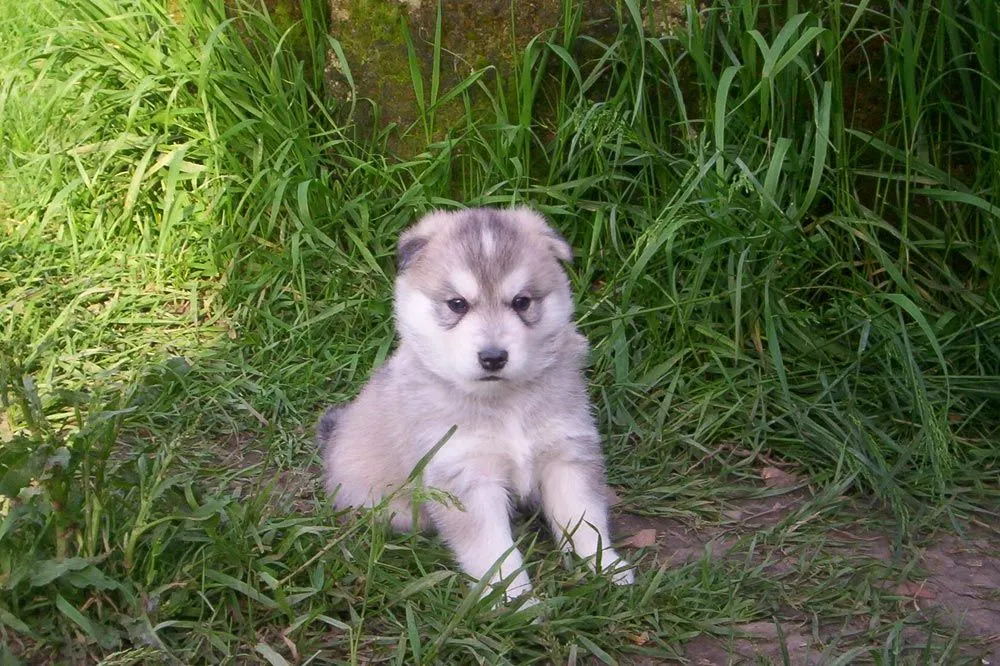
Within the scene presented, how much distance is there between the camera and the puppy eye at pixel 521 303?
3168 mm

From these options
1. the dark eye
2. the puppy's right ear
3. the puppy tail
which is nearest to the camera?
the dark eye

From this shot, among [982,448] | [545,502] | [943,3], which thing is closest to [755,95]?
[943,3]

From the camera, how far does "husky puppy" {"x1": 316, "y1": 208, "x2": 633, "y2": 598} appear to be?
308 centimetres

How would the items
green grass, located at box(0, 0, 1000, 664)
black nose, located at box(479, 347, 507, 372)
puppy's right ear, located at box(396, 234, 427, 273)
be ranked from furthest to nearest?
puppy's right ear, located at box(396, 234, 427, 273) → black nose, located at box(479, 347, 507, 372) → green grass, located at box(0, 0, 1000, 664)

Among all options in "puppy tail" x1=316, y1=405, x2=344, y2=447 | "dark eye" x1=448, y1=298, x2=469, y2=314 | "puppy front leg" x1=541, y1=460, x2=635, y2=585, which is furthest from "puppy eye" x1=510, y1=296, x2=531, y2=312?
"puppy tail" x1=316, y1=405, x2=344, y2=447

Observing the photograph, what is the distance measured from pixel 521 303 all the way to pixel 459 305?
18cm

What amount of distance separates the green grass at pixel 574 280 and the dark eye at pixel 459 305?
0.66m

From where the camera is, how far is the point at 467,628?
2783 mm

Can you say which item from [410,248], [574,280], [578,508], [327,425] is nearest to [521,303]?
[410,248]

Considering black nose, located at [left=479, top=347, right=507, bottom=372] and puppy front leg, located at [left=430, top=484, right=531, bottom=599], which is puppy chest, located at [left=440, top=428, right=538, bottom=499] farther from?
black nose, located at [left=479, top=347, right=507, bottom=372]

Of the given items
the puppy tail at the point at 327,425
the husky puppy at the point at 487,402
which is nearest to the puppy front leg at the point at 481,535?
the husky puppy at the point at 487,402

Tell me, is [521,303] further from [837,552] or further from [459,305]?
[837,552]

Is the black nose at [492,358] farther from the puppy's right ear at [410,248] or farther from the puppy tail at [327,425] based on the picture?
the puppy tail at [327,425]

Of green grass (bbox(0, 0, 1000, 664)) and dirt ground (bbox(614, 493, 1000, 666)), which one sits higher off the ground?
green grass (bbox(0, 0, 1000, 664))
